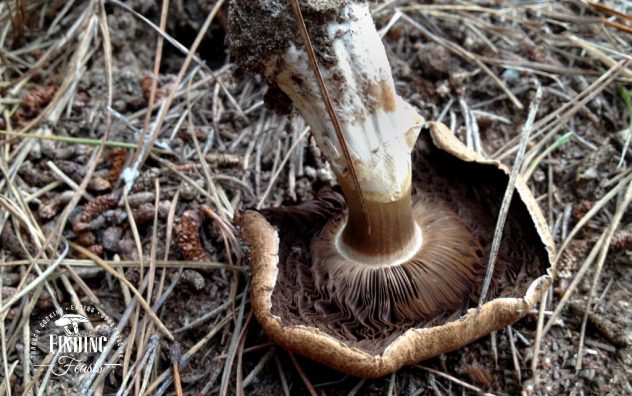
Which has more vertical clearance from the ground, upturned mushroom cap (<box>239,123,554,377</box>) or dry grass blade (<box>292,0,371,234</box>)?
dry grass blade (<box>292,0,371,234</box>)

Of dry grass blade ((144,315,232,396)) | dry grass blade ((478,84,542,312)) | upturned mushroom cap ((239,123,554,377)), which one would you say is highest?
dry grass blade ((478,84,542,312))

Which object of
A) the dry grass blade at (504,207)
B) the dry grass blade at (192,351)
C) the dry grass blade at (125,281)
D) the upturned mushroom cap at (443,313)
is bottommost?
the dry grass blade at (192,351)

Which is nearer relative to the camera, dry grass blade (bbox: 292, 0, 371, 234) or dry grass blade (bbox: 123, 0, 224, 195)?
dry grass blade (bbox: 292, 0, 371, 234)

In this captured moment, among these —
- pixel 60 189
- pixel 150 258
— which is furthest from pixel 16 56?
pixel 150 258

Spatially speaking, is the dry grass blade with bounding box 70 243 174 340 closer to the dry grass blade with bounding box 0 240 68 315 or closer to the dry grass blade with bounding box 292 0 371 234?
the dry grass blade with bounding box 0 240 68 315

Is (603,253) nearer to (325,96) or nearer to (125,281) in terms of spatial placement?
(325,96)

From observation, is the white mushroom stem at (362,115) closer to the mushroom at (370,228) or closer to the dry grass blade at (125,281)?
the mushroom at (370,228)

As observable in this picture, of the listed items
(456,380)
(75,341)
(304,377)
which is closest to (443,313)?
(456,380)

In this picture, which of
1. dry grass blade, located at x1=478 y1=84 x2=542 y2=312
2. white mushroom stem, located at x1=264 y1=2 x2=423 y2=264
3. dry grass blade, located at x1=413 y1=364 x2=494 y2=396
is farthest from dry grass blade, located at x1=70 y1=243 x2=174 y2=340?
dry grass blade, located at x1=478 y1=84 x2=542 y2=312

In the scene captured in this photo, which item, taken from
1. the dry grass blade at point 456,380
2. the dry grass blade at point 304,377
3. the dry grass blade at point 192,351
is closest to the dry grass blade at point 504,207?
the dry grass blade at point 456,380
